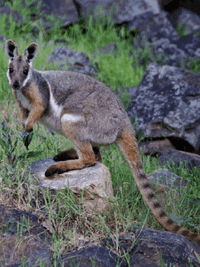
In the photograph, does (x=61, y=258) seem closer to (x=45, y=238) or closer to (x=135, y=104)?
(x=45, y=238)

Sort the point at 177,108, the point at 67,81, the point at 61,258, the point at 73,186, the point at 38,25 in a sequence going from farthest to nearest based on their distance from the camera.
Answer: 1. the point at 38,25
2. the point at 177,108
3. the point at 67,81
4. the point at 73,186
5. the point at 61,258

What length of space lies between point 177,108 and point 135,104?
85 cm

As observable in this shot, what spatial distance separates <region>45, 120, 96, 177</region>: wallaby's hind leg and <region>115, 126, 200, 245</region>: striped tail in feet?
1.24

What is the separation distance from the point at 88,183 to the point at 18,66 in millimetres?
1532

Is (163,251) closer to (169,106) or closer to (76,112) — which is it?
(76,112)

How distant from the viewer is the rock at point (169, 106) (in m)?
5.72

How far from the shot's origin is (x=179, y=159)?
16.2 ft

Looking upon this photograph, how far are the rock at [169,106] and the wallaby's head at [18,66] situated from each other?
112 inches

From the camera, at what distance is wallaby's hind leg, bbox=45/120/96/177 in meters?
3.56

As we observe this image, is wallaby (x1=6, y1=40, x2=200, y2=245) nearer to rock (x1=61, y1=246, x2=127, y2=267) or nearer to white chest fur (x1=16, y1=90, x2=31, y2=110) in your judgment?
white chest fur (x1=16, y1=90, x2=31, y2=110)

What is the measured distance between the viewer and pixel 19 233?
116 inches

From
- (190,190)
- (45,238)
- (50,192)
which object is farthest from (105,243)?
(190,190)

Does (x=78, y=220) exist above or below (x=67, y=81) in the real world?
below

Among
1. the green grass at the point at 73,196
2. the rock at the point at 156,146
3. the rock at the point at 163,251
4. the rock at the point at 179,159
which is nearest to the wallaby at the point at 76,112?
the green grass at the point at 73,196
